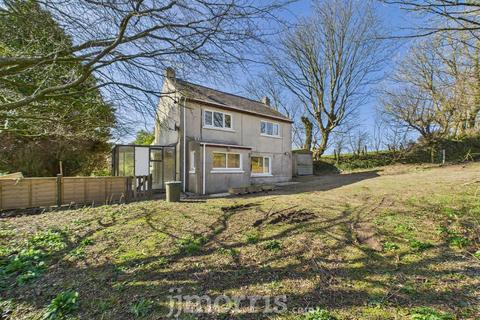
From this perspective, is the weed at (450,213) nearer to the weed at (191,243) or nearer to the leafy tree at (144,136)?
the weed at (191,243)

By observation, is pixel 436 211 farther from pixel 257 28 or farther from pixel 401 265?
pixel 257 28

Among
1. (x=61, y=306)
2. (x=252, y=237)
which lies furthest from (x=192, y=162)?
(x=61, y=306)

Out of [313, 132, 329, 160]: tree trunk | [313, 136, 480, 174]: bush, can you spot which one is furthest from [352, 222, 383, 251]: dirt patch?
[313, 132, 329, 160]: tree trunk

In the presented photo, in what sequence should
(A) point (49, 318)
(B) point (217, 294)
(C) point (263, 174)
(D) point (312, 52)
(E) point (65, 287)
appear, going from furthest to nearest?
(D) point (312, 52) → (C) point (263, 174) → (E) point (65, 287) → (B) point (217, 294) → (A) point (49, 318)

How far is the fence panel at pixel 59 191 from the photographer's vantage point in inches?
339

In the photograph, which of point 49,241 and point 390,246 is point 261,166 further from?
point 49,241

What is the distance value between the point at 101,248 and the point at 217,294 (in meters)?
3.09

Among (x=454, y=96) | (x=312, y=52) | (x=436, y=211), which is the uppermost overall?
(x=312, y=52)

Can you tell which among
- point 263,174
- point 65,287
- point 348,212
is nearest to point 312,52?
point 263,174

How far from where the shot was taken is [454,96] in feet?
22.3

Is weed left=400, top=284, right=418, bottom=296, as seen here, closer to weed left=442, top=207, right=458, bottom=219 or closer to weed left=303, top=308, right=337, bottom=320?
weed left=303, top=308, right=337, bottom=320

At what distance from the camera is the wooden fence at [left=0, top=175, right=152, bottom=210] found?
8.65m

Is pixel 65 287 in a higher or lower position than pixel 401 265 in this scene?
lower

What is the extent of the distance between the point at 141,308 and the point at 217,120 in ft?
39.3
